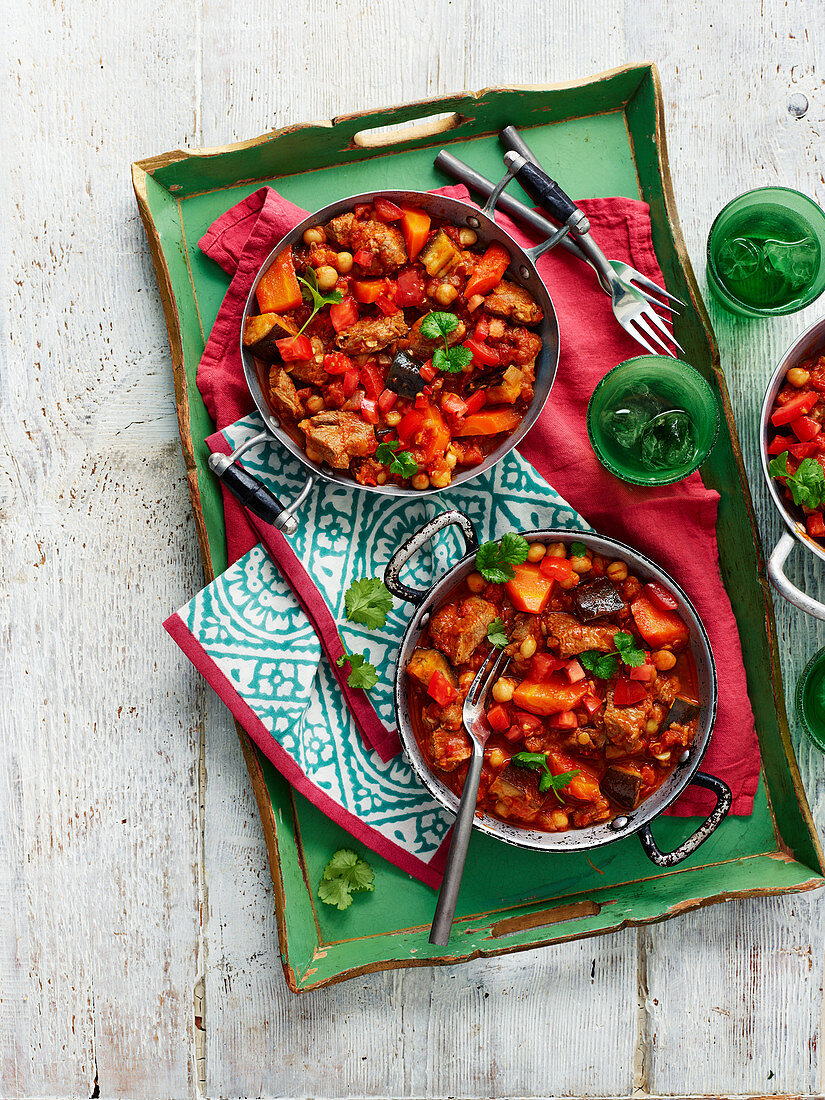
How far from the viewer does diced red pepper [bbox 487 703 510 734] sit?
3.02m

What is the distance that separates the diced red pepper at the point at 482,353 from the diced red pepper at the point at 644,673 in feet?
4.17

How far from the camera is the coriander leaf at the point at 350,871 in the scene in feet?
10.5

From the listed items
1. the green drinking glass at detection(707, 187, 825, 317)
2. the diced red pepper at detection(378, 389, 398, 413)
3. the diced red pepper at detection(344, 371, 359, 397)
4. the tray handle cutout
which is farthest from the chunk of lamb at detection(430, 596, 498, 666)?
the tray handle cutout

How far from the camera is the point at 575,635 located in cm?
296

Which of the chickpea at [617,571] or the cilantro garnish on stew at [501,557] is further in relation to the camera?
the chickpea at [617,571]

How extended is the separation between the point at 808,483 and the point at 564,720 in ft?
4.13

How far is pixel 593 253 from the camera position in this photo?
319cm

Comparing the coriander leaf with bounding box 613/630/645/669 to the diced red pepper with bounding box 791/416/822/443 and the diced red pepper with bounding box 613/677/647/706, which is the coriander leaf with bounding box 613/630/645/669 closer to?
the diced red pepper with bounding box 613/677/647/706

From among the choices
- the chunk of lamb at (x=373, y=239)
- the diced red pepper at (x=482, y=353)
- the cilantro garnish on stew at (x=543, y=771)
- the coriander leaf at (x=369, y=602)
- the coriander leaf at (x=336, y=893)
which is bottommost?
the coriander leaf at (x=336, y=893)

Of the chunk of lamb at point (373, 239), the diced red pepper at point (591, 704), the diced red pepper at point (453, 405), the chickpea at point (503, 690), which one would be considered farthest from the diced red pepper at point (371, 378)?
the diced red pepper at point (591, 704)

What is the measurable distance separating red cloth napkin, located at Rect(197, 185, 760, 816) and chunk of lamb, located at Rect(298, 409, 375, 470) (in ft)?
1.28

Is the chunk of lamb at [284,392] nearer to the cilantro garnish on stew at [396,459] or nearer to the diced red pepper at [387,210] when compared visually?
the cilantro garnish on stew at [396,459]

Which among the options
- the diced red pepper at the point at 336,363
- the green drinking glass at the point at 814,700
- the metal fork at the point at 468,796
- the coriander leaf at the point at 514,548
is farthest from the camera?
the green drinking glass at the point at 814,700

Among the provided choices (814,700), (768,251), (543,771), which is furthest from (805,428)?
(543,771)
